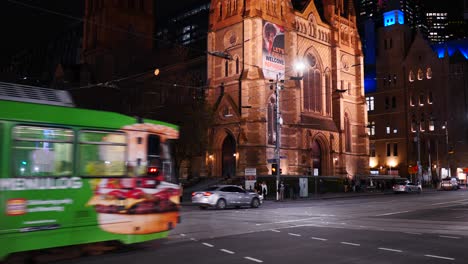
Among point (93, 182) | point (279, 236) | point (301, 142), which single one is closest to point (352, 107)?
point (301, 142)

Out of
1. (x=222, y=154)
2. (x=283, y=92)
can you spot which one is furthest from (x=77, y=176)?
(x=283, y=92)

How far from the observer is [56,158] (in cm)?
1024

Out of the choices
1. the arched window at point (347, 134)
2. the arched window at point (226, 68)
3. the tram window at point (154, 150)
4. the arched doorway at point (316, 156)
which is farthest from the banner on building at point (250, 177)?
the arched window at point (347, 134)

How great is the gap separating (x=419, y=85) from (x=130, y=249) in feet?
238

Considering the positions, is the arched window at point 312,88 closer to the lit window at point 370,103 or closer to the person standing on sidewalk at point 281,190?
the person standing on sidewalk at point 281,190

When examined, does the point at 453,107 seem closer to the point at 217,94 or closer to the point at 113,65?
the point at 217,94

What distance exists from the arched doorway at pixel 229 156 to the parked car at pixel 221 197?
70.4ft

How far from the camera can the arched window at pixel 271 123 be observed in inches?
1937

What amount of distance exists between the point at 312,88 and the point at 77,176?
160ft

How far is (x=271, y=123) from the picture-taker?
49.5 meters

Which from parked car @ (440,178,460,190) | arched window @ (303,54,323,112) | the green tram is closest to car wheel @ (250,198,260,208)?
the green tram

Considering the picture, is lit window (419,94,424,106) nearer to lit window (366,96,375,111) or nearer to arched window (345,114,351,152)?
lit window (366,96,375,111)

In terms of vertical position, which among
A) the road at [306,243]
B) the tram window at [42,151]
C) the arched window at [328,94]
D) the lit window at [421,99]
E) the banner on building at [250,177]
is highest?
the lit window at [421,99]

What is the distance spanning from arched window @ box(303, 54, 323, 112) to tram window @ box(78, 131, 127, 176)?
45492mm
